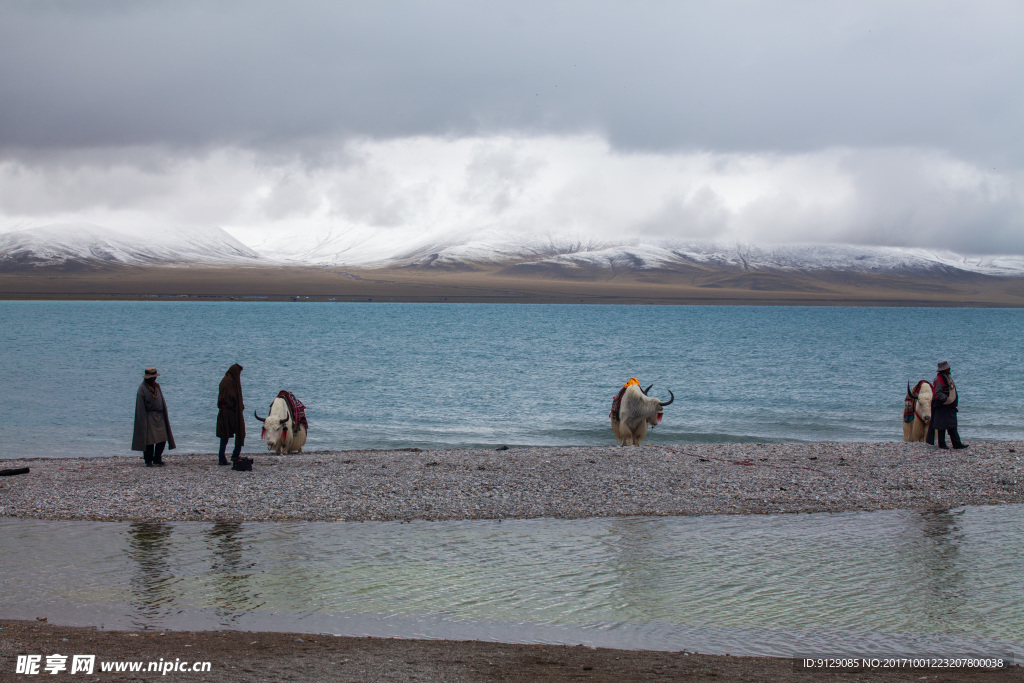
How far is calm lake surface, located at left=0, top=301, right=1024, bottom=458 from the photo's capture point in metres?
24.8

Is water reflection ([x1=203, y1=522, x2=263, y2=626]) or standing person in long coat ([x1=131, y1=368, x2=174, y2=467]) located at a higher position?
standing person in long coat ([x1=131, y1=368, x2=174, y2=467])

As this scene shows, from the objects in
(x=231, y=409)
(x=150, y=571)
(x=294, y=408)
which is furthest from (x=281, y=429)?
(x=150, y=571)

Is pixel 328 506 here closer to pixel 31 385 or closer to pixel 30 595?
pixel 30 595

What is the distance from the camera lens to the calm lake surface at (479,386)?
24.8 m

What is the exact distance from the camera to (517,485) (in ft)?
46.1

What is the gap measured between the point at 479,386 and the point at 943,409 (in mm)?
23938

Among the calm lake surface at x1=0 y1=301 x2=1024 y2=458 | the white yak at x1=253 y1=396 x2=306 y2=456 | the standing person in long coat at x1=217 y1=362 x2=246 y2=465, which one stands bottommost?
the calm lake surface at x1=0 y1=301 x2=1024 y2=458

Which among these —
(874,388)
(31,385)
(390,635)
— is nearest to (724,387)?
(874,388)

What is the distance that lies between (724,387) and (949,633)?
104 feet

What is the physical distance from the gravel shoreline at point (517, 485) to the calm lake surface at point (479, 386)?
19.3 feet

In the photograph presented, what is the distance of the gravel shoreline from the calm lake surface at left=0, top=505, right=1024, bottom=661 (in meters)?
0.58

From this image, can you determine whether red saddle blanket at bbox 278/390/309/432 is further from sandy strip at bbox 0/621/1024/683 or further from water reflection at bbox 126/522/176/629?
sandy strip at bbox 0/621/1024/683

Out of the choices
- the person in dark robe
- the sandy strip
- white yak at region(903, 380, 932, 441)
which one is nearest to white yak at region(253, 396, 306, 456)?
the sandy strip

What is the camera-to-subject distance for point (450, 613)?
8531mm
